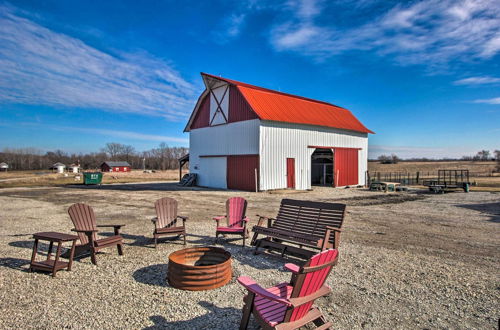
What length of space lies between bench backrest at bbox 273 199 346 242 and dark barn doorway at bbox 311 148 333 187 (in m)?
19.1

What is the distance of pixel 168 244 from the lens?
24.0 ft

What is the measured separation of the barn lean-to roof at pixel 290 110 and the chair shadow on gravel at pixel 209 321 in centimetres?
1672

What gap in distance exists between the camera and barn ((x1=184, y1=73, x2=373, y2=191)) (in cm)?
2084

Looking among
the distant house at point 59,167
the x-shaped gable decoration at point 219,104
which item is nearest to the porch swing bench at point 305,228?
the x-shaped gable decoration at point 219,104

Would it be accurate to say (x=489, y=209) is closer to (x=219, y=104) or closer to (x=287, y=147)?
(x=287, y=147)

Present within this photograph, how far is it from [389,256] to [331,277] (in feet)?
6.40

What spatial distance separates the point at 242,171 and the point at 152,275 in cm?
1647

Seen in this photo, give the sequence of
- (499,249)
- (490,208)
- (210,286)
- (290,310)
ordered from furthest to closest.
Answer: (490,208)
(499,249)
(210,286)
(290,310)

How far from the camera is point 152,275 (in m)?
5.25

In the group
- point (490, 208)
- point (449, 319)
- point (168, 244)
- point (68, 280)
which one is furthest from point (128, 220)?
point (490, 208)

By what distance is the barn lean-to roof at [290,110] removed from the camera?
2147 cm

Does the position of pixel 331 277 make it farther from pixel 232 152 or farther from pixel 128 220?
pixel 232 152

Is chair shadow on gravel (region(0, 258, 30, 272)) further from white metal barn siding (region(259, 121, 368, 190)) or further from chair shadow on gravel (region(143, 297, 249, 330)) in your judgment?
white metal barn siding (region(259, 121, 368, 190))

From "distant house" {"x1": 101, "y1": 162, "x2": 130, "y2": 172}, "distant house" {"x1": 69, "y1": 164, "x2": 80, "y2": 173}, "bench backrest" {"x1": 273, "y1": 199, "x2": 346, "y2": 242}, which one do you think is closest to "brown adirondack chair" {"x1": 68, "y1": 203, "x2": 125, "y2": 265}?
"bench backrest" {"x1": 273, "y1": 199, "x2": 346, "y2": 242}
